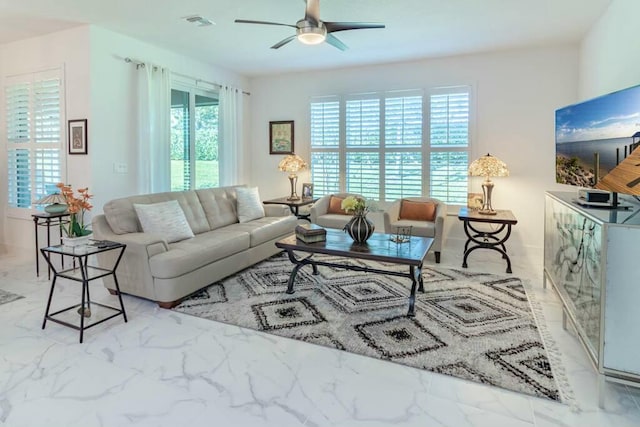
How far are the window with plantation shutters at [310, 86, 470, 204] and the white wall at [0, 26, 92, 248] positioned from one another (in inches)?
130

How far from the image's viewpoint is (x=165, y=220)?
3801mm

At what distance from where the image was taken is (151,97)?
4.87 meters

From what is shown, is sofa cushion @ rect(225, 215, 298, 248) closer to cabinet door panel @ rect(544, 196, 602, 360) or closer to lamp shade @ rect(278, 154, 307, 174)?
lamp shade @ rect(278, 154, 307, 174)

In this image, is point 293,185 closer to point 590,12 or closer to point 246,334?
point 246,334

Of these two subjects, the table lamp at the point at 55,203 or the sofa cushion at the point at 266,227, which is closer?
the table lamp at the point at 55,203

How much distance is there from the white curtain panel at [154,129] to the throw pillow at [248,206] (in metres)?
1.03

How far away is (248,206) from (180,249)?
1680 millimetres

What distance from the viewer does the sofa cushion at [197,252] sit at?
10.6 feet

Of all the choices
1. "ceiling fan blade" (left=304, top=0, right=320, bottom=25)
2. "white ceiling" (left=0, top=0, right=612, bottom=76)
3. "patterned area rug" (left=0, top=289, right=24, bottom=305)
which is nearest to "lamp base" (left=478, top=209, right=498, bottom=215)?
"white ceiling" (left=0, top=0, right=612, bottom=76)

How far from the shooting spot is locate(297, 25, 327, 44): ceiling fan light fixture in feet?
10.2

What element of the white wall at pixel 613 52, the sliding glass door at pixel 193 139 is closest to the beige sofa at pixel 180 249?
the sliding glass door at pixel 193 139

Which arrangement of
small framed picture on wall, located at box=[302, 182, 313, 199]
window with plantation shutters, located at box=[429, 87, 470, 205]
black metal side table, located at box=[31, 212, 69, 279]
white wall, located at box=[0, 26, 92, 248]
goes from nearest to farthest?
black metal side table, located at box=[31, 212, 69, 279], white wall, located at box=[0, 26, 92, 248], window with plantation shutters, located at box=[429, 87, 470, 205], small framed picture on wall, located at box=[302, 182, 313, 199]

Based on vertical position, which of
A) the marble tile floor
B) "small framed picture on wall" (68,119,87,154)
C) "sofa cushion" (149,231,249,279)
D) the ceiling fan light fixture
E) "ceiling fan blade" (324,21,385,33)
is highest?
"ceiling fan blade" (324,21,385,33)

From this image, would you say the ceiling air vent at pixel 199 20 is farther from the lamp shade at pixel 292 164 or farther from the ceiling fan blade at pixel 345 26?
the lamp shade at pixel 292 164
